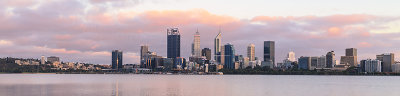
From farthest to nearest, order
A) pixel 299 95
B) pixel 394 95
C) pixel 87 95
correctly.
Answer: pixel 394 95 < pixel 299 95 < pixel 87 95

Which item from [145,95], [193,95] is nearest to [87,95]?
[145,95]

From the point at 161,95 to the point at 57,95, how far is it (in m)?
17.5

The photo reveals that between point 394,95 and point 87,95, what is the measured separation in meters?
58.9

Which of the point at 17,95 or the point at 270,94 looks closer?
the point at 17,95

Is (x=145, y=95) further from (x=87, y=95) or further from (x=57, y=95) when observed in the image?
(x=57, y=95)

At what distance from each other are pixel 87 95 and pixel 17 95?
1187cm

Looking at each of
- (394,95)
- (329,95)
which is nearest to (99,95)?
(329,95)

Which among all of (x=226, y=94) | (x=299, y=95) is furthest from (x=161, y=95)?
(x=299, y=95)

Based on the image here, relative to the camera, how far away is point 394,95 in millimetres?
87562

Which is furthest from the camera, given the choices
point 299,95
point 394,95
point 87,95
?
point 394,95

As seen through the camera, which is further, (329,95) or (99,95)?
(329,95)

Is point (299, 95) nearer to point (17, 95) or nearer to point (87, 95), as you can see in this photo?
point (87, 95)

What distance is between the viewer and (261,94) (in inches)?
3361

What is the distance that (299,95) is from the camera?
270 feet
